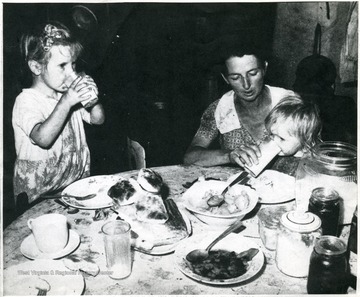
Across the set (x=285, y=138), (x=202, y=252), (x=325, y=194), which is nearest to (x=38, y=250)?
(x=202, y=252)

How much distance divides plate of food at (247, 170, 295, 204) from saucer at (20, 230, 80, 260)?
0.49 meters

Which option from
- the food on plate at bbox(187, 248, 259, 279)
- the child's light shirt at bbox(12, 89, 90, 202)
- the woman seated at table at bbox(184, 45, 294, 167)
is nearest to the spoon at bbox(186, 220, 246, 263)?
the food on plate at bbox(187, 248, 259, 279)

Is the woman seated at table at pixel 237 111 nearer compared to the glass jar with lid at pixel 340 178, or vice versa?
the glass jar with lid at pixel 340 178

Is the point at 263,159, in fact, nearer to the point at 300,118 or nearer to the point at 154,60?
the point at 300,118

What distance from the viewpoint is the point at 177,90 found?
67.6 inches

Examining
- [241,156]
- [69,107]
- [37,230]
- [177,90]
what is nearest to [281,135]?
[241,156]

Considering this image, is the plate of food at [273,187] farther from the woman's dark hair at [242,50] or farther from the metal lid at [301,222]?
the woman's dark hair at [242,50]

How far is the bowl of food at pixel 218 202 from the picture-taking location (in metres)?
0.77

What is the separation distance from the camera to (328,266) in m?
0.58

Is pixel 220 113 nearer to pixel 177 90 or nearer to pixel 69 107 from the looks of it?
pixel 177 90

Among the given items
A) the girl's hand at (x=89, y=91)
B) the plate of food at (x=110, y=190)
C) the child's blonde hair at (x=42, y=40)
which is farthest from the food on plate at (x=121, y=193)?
the child's blonde hair at (x=42, y=40)

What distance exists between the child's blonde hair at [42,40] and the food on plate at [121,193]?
606 mm

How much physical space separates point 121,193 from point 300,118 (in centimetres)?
77

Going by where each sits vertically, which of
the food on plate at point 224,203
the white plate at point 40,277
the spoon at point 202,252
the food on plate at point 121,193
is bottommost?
the white plate at point 40,277
